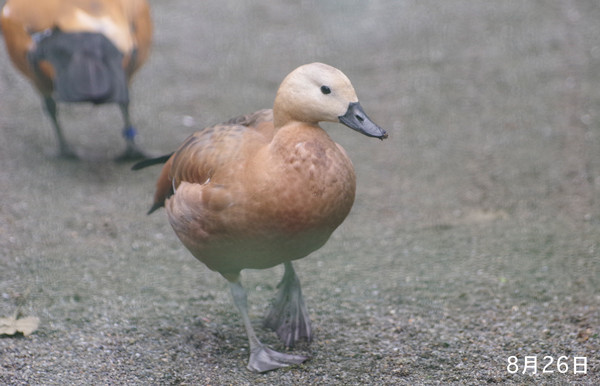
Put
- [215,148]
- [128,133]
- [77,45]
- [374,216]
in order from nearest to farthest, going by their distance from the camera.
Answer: [215,148], [374,216], [77,45], [128,133]

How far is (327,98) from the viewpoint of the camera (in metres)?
2.86

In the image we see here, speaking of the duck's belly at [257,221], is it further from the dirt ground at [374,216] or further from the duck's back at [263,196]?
the dirt ground at [374,216]

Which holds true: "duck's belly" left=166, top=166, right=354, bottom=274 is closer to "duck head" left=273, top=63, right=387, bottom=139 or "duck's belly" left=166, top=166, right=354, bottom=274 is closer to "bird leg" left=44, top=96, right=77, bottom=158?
"duck head" left=273, top=63, right=387, bottom=139

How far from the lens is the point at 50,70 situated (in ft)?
Result: 17.9

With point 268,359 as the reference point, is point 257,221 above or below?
above

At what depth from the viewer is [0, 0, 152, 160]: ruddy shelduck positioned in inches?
201

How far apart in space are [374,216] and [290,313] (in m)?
1.69

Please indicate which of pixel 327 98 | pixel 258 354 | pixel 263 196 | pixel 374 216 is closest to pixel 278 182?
pixel 263 196

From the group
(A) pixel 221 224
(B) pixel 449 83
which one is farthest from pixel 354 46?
(A) pixel 221 224

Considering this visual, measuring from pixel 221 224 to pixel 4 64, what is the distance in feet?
18.6

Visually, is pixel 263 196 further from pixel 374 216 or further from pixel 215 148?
pixel 374 216

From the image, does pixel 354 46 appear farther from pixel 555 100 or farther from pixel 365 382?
pixel 365 382

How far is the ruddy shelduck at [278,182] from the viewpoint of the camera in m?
2.84

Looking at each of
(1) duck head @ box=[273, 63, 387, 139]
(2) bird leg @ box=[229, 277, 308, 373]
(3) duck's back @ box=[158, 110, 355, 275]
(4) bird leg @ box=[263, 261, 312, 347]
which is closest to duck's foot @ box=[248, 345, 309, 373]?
(2) bird leg @ box=[229, 277, 308, 373]
